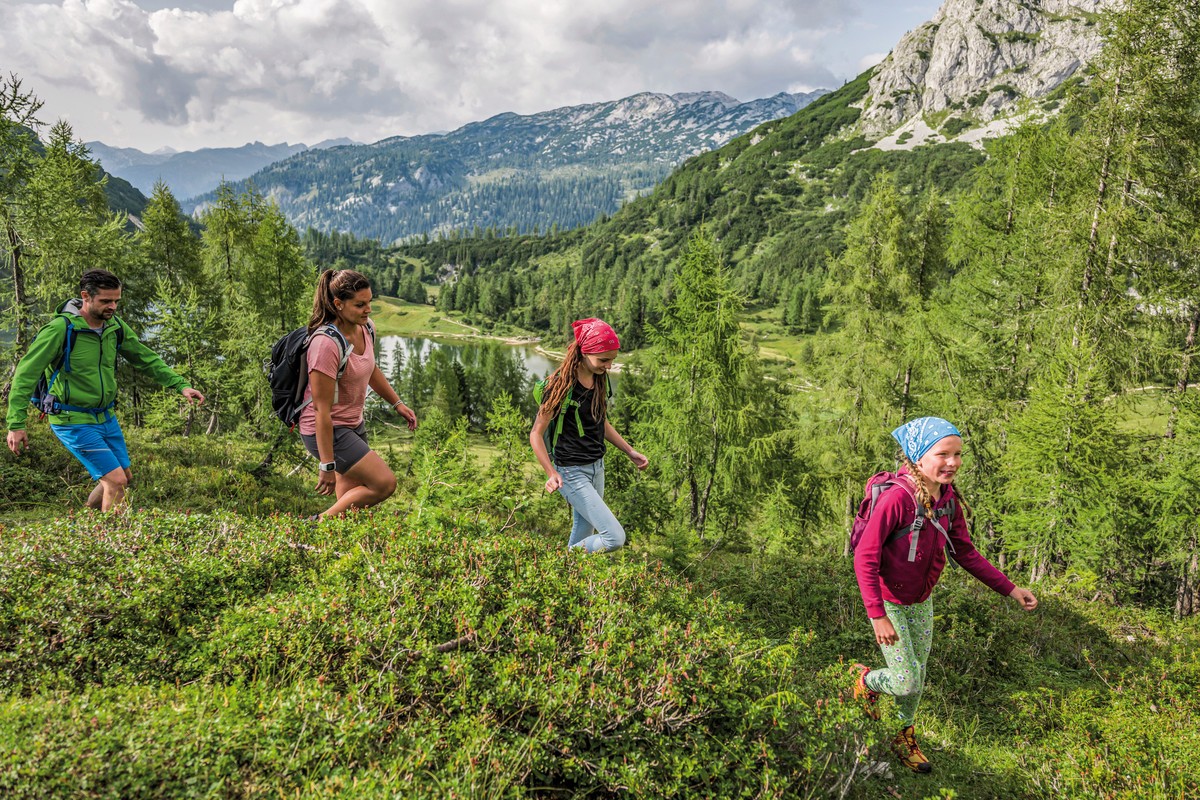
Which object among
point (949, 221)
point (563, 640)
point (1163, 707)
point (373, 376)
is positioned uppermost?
point (949, 221)

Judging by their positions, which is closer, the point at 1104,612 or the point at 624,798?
the point at 624,798

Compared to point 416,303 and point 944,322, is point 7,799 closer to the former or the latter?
point 944,322

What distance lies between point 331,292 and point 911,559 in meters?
5.01

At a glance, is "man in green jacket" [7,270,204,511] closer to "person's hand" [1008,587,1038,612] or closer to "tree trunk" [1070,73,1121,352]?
"person's hand" [1008,587,1038,612]

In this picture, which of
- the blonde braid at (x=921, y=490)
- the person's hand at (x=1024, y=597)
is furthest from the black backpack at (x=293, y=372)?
the person's hand at (x=1024, y=597)

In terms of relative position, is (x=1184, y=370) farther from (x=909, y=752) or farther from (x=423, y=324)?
(x=423, y=324)

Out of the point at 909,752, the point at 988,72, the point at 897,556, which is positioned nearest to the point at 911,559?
the point at 897,556

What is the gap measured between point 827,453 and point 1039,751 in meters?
15.4

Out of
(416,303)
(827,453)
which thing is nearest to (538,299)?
(416,303)

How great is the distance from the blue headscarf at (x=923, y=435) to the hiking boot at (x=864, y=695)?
1706 mm

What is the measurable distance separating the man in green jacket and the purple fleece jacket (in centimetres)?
636

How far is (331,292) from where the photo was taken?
4848 millimetres

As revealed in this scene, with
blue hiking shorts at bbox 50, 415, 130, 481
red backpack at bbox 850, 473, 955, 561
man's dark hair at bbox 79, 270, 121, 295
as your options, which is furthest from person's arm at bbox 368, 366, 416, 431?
red backpack at bbox 850, 473, 955, 561

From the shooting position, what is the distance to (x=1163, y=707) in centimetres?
530
